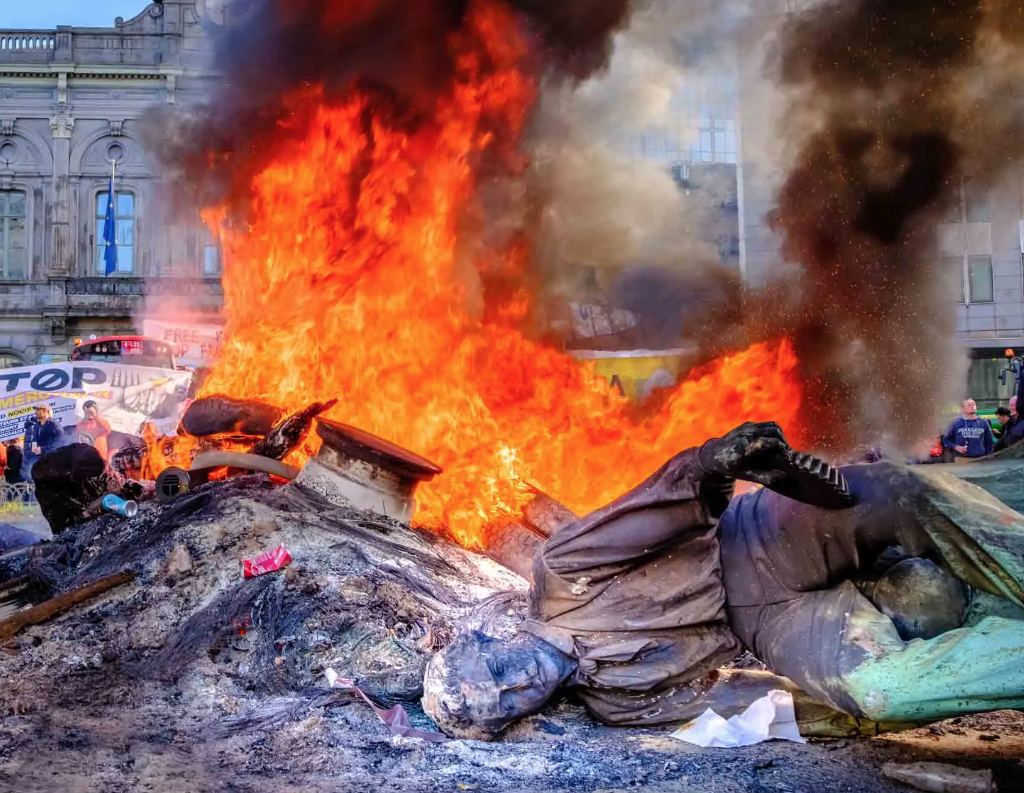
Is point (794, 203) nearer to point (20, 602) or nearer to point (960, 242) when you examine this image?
point (20, 602)

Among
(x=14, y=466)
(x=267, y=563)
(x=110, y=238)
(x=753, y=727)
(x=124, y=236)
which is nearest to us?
(x=753, y=727)

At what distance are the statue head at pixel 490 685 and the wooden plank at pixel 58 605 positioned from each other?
8.48ft

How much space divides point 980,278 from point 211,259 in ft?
74.0

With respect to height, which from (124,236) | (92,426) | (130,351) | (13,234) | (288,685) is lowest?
(288,685)

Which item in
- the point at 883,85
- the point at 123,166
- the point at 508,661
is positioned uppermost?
the point at 123,166

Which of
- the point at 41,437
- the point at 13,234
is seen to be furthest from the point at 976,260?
the point at 13,234

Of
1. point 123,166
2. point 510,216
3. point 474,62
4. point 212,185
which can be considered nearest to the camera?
point 474,62

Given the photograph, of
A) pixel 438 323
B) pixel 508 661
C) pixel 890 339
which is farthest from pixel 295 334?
pixel 890 339

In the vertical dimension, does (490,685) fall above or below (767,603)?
below

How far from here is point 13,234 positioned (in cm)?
2730

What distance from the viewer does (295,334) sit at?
8.45 m

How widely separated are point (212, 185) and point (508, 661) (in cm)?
1130

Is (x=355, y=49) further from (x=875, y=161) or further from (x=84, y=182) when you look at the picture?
(x=84, y=182)

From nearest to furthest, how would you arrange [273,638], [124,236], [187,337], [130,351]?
[273,638] → [130,351] → [187,337] → [124,236]
